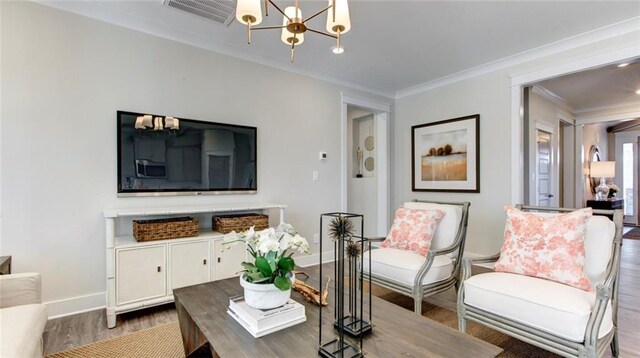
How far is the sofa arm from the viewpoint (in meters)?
1.65

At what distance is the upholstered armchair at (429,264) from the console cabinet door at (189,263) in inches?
54.8

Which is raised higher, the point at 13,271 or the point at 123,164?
the point at 123,164

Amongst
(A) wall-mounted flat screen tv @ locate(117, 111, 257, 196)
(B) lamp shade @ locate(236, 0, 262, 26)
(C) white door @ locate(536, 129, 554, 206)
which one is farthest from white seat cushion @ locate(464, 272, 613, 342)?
(C) white door @ locate(536, 129, 554, 206)

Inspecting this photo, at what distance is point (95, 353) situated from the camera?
193cm

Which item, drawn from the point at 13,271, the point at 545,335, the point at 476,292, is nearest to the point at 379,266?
the point at 476,292

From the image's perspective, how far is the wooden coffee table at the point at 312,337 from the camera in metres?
1.17

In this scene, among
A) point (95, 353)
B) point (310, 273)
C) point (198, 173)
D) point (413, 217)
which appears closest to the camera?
point (95, 353)

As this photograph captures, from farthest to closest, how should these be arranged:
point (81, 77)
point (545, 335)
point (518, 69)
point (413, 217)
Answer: point (518, 69) → point (413, 217) → point (81, 77) → point (545, 335)

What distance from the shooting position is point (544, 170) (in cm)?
492

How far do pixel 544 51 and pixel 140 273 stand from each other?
14.9ft

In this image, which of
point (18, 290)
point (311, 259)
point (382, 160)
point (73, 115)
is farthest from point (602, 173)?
point (18, 290)

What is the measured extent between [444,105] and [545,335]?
337 cm

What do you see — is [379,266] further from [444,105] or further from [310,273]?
[444,105]

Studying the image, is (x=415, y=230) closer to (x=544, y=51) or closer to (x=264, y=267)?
(x=264, y=267)
